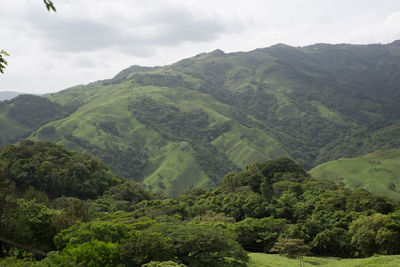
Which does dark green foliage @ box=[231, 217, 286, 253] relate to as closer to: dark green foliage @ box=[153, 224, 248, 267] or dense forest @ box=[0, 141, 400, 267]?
dense forest @ box=[0, 141, 400, 267]

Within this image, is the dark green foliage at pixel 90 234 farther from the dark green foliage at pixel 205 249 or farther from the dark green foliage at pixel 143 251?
the dark green foliage at pixel 205 249

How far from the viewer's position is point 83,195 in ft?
344

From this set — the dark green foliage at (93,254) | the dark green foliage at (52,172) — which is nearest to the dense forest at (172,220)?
the dark green foliage at (93,254)

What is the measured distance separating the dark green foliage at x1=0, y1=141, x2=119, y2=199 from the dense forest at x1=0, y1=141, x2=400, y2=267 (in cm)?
32

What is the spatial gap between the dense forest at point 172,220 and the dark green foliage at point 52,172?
0.32m

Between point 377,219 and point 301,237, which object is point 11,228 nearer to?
point 301,237

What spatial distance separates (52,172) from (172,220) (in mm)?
53860

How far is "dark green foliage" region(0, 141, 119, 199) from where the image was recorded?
96438mm

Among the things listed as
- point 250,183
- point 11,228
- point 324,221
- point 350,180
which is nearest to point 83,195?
point 250,183

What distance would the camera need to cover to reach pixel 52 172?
100m

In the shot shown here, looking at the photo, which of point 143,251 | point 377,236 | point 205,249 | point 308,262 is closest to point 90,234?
point 143,251

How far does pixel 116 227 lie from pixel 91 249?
28.2 feet

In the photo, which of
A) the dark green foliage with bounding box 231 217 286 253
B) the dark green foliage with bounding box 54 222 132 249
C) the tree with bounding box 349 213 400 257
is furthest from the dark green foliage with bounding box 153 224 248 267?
the tree with bounding box 349 213 400 257

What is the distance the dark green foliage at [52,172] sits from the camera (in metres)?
96.4
